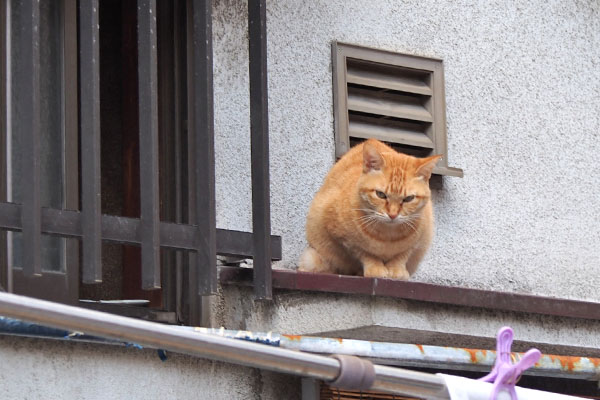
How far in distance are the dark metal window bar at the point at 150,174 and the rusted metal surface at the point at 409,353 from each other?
1.30ft

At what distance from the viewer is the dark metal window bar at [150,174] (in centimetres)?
464

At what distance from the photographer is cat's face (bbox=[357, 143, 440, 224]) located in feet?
18.4

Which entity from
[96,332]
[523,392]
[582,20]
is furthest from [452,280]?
[96,332]

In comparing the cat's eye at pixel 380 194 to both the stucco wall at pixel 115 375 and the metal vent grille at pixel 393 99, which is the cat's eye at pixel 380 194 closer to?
the metal vent grille at pixel 393 99

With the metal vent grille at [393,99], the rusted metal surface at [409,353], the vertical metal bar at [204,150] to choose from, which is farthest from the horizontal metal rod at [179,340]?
the metal vent grille at [393,99]

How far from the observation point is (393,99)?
6.52 m

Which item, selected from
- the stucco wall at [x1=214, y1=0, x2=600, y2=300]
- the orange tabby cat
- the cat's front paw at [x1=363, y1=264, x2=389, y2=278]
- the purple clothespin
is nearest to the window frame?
the stucco wall at [x1=214, y1=0, x2=600, y2=300]

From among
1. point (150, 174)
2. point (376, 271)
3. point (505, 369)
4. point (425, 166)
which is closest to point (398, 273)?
point (376, 271)

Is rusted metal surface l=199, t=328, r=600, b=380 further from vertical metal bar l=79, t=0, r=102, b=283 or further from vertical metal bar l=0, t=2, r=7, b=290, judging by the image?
vertical metal bar l=0, t=2, r=7, b=290

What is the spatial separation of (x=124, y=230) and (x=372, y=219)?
4.24ft

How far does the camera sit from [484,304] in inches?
217

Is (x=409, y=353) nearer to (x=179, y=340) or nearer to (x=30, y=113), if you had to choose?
(x=30, y=113)

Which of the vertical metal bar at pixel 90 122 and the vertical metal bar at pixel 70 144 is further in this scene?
the vertical metal bar at pixel 70 144

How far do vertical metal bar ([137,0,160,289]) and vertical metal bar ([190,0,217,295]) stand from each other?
0.23 metres
